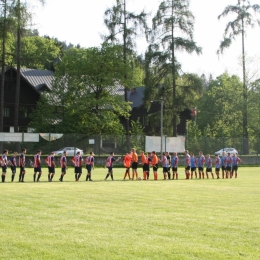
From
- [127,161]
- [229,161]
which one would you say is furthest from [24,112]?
[127,161]

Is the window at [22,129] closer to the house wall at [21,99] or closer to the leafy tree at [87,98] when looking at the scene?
the house wall at [21,99]

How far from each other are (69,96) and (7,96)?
15.1 meters

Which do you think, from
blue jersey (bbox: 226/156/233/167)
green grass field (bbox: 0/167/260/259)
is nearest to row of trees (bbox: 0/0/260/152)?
blue jersey (bbox: 226/156/233/167)

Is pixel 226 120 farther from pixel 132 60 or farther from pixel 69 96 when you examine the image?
pixel 69 96

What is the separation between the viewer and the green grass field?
7883 millimetres

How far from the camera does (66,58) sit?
53.1 metres

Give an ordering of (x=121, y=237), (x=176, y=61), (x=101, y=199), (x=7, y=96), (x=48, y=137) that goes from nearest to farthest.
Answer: (x=121, y=237) < (x=101, y=199) < (x=48, y=137) < (x=176, y=61) < (x=7, y=96)

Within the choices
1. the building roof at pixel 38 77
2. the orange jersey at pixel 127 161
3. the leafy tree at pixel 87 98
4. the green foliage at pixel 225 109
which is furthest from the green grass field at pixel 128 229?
the building roof at pixel 38 77

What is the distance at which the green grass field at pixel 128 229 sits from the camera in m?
7.88

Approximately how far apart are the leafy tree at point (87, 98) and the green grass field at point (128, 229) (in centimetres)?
3481

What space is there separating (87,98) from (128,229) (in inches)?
1614

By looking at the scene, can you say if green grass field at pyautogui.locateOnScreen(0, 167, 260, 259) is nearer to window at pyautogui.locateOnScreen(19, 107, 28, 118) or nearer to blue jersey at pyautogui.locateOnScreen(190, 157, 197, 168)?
blue jersey at pyautogui.locateOnScreen(190, 157, 197, 168)

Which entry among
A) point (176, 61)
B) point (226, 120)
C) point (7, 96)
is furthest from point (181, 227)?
point (226, 120)

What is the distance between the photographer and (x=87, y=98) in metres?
50.3
